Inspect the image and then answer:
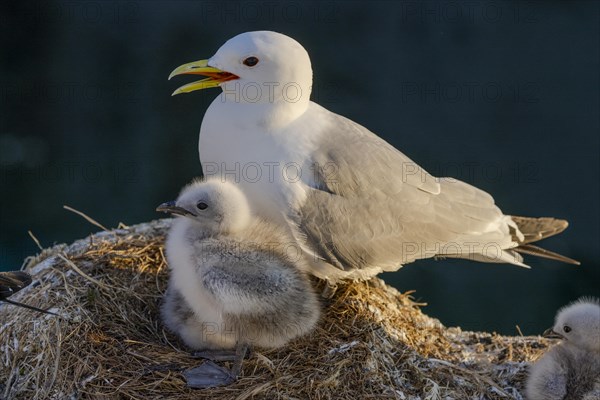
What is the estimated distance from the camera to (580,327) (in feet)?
7.13

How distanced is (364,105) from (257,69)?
1273 millimetres

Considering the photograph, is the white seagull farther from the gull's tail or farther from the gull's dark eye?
the gull's tail

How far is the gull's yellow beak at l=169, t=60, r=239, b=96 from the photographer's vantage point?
2207 millimetres

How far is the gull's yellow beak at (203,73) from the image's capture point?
7.24 feet

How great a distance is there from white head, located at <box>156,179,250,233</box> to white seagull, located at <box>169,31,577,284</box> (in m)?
0.10

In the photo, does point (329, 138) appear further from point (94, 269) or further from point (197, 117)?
point (197, 117)

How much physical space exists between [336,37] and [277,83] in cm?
121

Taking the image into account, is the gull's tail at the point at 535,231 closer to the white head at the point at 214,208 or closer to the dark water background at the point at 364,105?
the dark water background at the point at 364,105

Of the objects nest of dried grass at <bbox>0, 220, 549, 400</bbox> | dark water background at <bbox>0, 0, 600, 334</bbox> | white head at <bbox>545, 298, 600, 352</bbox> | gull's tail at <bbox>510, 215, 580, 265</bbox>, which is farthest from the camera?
dark water background at <bbox>0, 0, 600, 334</bbox>

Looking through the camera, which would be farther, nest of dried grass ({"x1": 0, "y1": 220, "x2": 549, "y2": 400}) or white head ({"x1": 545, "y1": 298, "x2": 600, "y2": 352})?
white head ({"x1": 545, "y1": 298, "x2": 600, "y2": 352})

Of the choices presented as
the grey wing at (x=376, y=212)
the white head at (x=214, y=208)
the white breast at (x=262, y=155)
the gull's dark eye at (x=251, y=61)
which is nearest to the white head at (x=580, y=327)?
the grey wing at (x=376, y=212)

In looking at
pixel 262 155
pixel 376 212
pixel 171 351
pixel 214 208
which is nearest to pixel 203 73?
pixel 262 155

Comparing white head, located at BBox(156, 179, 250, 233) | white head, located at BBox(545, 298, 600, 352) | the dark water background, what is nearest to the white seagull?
white head, located at BBox(156, 179, 250, 233)

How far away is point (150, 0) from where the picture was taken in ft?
11.2
